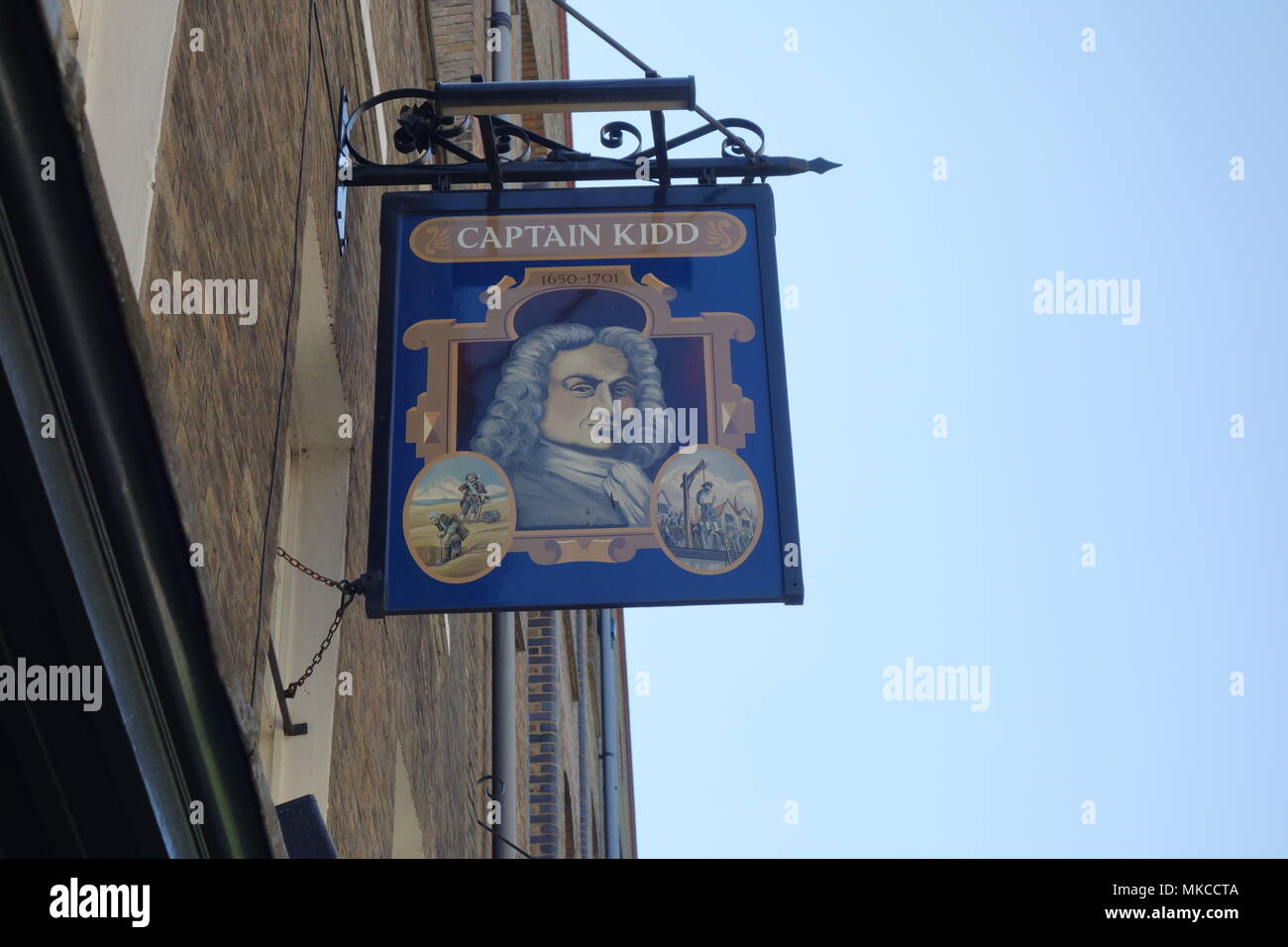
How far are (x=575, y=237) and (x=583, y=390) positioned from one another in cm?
60

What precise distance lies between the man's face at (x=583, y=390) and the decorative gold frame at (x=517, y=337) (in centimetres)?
16

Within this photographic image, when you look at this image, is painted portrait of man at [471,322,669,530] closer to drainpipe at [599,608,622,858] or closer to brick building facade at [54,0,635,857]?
brick building facade at [54,0,635,857]

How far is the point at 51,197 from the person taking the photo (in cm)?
217

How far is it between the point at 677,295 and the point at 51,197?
10.2 feet

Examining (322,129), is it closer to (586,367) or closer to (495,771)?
(586,367)

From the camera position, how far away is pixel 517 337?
500 centimetres

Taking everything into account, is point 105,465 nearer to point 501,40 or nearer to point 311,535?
point 311,535

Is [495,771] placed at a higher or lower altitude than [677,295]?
lower

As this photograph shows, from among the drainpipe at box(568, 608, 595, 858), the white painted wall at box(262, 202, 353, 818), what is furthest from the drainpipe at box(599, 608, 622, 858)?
the white painted wall at box(262, 202, 353, 818)

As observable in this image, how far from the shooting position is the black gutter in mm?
2119

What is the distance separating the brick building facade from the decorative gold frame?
1.41 feet

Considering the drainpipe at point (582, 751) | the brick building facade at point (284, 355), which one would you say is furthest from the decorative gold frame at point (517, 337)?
the drainpipe at point (582, 751)
